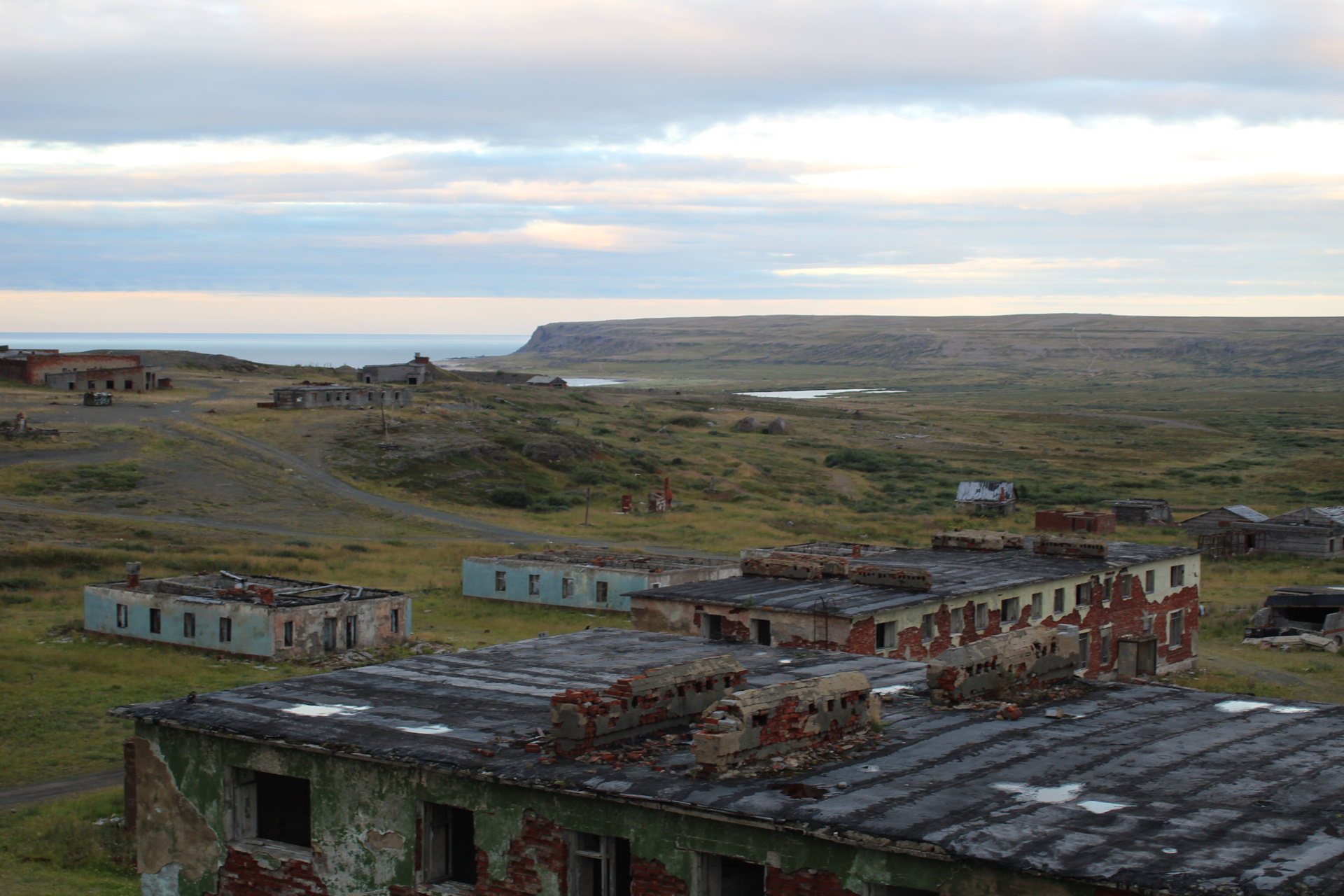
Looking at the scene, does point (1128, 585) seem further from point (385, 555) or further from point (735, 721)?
point (385, 555)

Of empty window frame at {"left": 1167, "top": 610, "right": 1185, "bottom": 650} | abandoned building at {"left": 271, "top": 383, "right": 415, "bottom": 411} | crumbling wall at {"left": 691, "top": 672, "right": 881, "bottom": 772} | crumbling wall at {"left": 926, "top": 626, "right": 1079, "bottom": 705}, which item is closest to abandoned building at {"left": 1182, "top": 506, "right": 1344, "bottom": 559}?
empty window frame at {"left": 1167, "top": 610, "right": 1185, "bottom": 650}

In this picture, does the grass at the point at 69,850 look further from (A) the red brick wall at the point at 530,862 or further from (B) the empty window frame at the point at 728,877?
(B) the empty window frame at the point at 728,877

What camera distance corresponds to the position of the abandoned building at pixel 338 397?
108m

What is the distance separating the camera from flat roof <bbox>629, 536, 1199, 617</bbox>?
33969 millimetres

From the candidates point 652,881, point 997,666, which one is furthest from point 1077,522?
point 652,881

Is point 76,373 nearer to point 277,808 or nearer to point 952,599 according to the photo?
point 952,599

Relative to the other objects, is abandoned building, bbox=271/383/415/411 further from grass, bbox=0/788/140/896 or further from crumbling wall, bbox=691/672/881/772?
crumbling wall, bbox=691/672/881/772

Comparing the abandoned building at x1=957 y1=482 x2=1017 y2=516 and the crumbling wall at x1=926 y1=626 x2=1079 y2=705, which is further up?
the crumbling wall at x1=926 y1=626 x2=1079 y2=705

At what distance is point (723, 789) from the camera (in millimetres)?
14797

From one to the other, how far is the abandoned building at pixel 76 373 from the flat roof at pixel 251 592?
6949cm

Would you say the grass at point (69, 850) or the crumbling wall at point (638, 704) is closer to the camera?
the crumbling wall at point (638, 704)

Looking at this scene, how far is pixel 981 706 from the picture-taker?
62.2 ft

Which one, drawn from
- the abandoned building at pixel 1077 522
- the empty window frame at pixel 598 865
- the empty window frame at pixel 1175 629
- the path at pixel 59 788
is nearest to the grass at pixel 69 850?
the path at pixel 59 788

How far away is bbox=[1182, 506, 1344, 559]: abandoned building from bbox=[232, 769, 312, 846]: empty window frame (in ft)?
200
